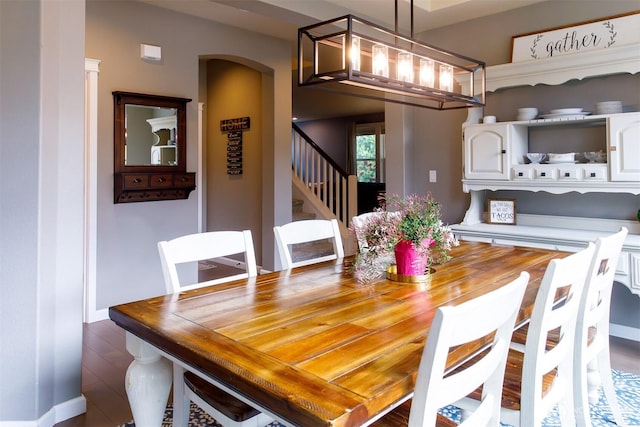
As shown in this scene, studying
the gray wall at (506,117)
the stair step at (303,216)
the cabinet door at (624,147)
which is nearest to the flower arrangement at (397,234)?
the cabinet door at (624,147)

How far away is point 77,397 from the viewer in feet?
7.60

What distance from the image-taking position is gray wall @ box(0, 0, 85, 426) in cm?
202

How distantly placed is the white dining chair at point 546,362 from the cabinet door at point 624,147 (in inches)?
63.9

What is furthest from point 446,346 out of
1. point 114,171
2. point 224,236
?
point 114,171

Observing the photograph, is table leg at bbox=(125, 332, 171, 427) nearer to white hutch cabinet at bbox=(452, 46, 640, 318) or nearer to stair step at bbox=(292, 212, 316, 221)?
white hutch cabinet at bbox=(452, 46, 640, 318)

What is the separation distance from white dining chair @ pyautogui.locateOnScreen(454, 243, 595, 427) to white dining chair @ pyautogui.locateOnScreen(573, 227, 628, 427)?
133 millimetres

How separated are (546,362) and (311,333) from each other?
0.83 m

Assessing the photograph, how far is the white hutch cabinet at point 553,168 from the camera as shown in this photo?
2986mm

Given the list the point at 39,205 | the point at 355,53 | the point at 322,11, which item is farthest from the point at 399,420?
the point at 322,11

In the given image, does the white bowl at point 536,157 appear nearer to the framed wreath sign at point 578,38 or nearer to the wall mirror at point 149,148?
the framed wreath sign at point 578,38

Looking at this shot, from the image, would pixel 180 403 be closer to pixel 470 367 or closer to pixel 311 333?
pixel 311 333

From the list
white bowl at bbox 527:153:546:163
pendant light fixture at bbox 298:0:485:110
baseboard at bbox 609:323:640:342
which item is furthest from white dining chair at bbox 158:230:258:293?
baseboard at bbox 609:323:640:342

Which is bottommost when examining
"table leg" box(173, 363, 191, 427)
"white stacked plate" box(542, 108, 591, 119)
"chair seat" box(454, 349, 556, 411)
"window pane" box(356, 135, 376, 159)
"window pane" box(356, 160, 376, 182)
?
"table leg" box(173, 363, 191, 427)

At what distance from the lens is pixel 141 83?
402 centimetres
